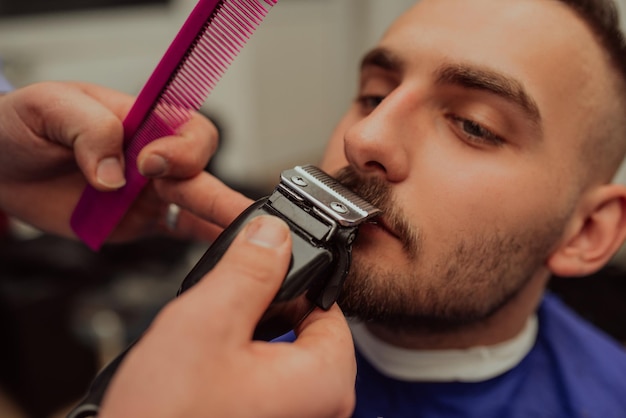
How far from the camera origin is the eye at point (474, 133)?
2.87 feet

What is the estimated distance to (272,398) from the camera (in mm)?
502

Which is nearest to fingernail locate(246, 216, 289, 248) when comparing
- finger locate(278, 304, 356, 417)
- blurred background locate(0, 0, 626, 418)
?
finger locate(278, 304, 356, 417)

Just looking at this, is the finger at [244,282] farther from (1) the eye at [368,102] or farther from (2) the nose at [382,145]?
(1) the eye at [368,102]

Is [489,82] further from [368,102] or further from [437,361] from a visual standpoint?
[437,361]

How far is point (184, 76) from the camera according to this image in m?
0.80

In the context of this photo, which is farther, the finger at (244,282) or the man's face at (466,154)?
the man's face at (466,154)

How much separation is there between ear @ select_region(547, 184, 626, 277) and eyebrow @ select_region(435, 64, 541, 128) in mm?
277

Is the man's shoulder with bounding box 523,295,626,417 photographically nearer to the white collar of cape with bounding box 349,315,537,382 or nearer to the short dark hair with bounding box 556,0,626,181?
the white collar of cape with bounding box 349,315,537,382

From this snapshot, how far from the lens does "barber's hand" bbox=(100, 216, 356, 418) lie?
→ 1.57ft

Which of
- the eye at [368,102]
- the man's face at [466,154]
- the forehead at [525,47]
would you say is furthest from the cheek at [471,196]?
the eye at [368,102]

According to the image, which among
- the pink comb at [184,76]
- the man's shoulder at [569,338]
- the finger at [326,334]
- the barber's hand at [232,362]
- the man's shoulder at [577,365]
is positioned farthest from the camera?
the man's shoulder at [569,338]

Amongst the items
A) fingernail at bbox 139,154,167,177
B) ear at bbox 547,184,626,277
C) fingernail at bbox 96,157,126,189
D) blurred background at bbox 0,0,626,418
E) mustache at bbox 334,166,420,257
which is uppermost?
ear at bbox 547,184,626,277

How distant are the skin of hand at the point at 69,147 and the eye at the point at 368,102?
0.94ft

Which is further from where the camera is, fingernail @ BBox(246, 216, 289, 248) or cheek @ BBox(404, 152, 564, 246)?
cheek @ BBox(404, 152, 564, 246)
